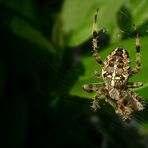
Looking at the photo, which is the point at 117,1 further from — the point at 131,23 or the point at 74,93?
the point at 74,93

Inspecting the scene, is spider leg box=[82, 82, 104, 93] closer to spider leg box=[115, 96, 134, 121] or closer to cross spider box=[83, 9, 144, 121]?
cross spider box=[83, 9, 144, 121]

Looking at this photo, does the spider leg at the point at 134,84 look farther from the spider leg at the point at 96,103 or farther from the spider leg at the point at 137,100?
the spider leg at the point at 96,103

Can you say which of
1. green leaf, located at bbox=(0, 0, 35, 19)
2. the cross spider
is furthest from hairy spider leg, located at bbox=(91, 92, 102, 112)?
green leaf, located at bbox=(0, 0, 35, 19)

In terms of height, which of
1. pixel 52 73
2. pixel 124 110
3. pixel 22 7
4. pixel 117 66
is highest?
pixel 22 7

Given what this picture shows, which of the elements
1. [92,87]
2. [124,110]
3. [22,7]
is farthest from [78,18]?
[22,7]

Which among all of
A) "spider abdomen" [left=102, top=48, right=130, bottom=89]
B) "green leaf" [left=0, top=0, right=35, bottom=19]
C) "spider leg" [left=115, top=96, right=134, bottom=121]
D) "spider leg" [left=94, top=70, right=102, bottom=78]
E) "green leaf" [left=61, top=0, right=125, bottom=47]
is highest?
"green leaf" [left=0, top=0, right=35, bottom=19]

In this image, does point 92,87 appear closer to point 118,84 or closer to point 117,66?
point 118,84
